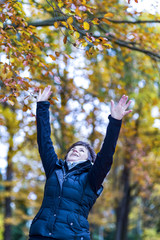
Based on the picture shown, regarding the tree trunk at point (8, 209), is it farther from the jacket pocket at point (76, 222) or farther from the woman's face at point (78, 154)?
the jacket pocket at point (76, 222)

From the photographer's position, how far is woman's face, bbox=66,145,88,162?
3.11 metres

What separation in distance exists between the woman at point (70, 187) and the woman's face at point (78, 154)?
7 cm

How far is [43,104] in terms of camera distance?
3.11m

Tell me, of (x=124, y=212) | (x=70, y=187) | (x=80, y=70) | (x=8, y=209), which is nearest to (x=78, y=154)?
(x=70, y=187)

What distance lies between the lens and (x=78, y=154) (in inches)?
124

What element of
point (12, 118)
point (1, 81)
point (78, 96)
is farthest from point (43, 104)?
point (12, 118)

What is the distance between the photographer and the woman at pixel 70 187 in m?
2.58

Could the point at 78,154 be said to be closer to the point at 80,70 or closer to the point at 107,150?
the point at 107,150

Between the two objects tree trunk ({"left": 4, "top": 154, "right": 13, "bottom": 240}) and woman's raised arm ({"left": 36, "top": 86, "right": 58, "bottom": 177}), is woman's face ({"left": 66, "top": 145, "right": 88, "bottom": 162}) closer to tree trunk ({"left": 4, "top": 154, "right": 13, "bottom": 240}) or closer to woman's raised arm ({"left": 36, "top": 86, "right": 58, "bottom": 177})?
woman's raised arm ({"left": 36, "top": 86, "right": 58, "bottom": 177})

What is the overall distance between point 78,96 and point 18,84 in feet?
12.4

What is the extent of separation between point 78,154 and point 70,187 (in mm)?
477

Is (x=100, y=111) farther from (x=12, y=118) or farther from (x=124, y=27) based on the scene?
(x=12, y=118)

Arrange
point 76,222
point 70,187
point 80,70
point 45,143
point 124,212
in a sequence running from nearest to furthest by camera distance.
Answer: point 76,222 → point 70,187 → point 45,143 → point 80,70 → point 124,212

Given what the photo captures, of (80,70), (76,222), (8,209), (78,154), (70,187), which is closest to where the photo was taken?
(76,222)
